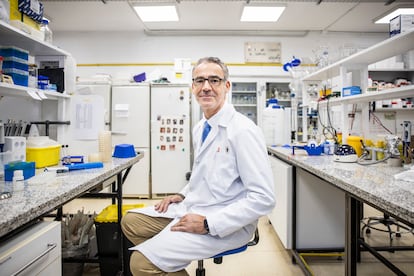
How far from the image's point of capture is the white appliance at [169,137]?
410 centimetres

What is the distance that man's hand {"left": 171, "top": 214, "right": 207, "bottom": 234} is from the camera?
1.12m

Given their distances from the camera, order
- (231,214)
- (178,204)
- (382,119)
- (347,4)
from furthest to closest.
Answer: (382,119), (347,4), (178,204), (231,214)

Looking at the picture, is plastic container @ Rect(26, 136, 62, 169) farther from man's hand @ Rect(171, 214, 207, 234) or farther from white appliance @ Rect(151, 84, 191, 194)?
white appliance @ Rect(151, 84, 191, 194)

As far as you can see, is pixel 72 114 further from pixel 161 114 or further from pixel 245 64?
pixel 245 64

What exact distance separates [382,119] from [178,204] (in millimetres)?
4707

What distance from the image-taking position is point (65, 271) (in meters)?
1.91

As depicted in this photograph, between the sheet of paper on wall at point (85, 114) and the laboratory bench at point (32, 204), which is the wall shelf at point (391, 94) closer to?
the laboratory bench at point (32, 204)

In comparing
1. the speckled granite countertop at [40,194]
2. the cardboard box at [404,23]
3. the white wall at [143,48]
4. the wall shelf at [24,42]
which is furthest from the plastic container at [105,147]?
the white wall at [143,48]

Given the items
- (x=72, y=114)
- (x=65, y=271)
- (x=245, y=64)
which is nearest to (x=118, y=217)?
(x=65, y=271)

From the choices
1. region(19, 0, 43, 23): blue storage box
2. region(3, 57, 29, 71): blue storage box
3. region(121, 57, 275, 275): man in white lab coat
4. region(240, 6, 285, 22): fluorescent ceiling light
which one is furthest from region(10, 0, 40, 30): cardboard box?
region(240, 6, 285, 22): fluorescent ceiling light

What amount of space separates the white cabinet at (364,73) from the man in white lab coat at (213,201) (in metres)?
1.08

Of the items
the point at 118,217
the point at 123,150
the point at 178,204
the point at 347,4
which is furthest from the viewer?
the point at 347,4

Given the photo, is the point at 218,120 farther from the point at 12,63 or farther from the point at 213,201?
the point at 12,63

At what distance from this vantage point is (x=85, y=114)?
2213mm
